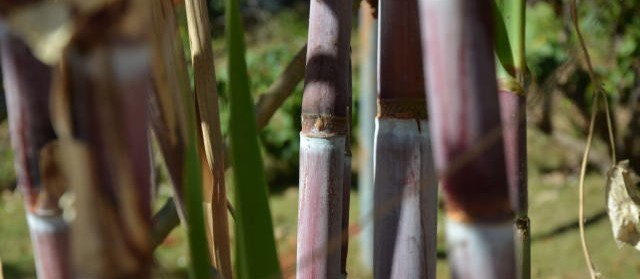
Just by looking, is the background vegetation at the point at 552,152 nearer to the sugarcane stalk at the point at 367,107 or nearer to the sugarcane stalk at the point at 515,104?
the sugarcane stalk at the point at 367,107

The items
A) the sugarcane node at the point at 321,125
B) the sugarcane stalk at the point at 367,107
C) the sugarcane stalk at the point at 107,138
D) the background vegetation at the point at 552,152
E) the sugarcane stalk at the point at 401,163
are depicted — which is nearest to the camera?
the sugarcane stalk at the point at 107,138

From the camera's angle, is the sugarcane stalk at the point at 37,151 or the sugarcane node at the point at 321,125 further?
the sugarcane node at the point at 321,125

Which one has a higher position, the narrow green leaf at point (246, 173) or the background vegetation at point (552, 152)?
the narrow green leaf at point (246, 173)

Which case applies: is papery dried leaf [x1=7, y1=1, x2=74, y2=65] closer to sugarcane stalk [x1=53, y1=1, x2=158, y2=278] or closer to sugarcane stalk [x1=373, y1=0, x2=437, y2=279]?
sugarcane stalk [x1=53, y1=1, x2=158, y2=278]

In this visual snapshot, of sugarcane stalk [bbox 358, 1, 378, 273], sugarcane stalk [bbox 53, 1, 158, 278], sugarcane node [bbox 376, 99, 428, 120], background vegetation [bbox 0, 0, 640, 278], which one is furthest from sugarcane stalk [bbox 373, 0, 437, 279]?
background vegetation [bbox 0, 0, 640, 278]

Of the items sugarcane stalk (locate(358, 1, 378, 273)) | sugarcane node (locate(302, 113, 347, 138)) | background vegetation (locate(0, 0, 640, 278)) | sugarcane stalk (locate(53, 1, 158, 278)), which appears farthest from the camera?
background vegetation (locate(0, 0, 640, 278))

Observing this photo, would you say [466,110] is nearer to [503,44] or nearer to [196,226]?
[196,226]

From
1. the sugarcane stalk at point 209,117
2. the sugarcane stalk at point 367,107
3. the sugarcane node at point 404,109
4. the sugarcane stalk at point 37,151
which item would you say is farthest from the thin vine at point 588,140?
the sugarcane stalk at point 367,107
